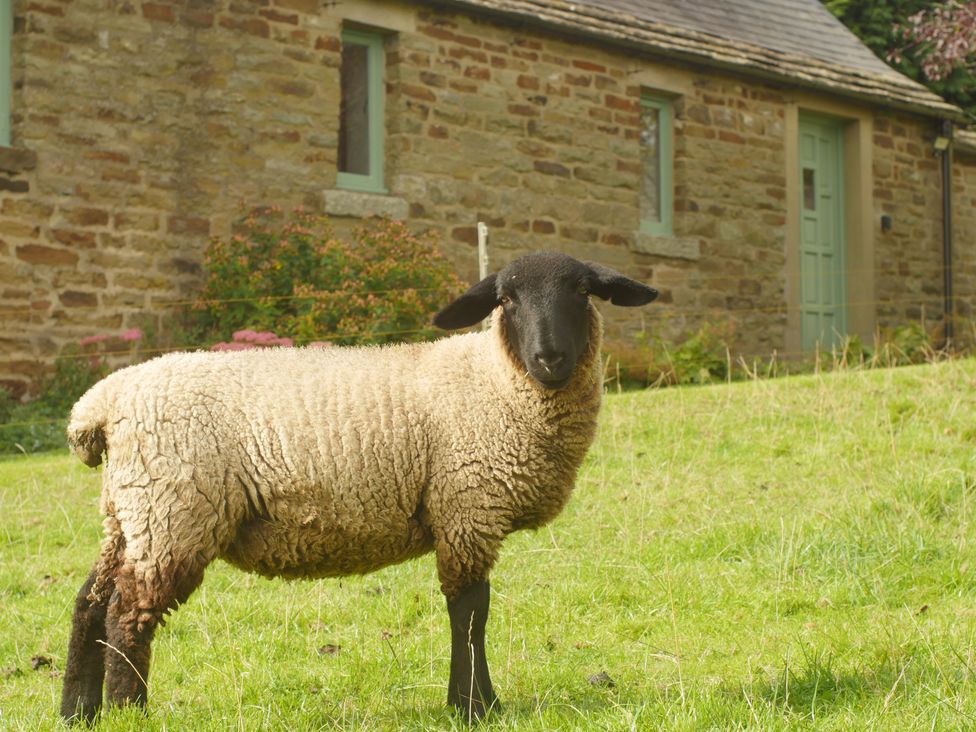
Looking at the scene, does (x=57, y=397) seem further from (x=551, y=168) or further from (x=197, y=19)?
(x=551, y=168)

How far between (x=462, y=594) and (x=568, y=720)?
23.7 inches

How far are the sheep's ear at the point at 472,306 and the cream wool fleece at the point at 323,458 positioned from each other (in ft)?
0.29

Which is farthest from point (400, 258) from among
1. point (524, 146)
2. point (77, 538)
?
point (77, 538)

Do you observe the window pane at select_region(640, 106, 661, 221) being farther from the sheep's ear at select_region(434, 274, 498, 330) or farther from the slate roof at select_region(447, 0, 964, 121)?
the sheep's ear at select_region(434, 274, 498, 330)

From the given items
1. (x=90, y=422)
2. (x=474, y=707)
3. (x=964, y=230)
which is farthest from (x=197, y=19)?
(x=964, y=230)

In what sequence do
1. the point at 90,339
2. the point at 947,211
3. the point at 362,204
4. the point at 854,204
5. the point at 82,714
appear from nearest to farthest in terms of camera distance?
Result: the point at 82,714 → the point at 90,339 → the point at 362,204 → the point at 854,204 → the point at 947,211

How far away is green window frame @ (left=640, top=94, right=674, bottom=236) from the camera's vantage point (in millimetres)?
14273

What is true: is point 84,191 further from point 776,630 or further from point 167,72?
point 776,630

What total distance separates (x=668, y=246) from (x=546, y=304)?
9909 millimetres

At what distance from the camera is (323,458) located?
4.07 meters

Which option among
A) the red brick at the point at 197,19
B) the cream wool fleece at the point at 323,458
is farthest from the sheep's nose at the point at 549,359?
the red brick at the point at 197,19

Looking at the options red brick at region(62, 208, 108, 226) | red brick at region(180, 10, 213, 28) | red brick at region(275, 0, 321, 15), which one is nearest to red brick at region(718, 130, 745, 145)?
red brick at region(275, 0, 321, 15)

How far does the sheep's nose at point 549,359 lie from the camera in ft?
13.5

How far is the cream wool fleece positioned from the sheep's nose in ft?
0.70
